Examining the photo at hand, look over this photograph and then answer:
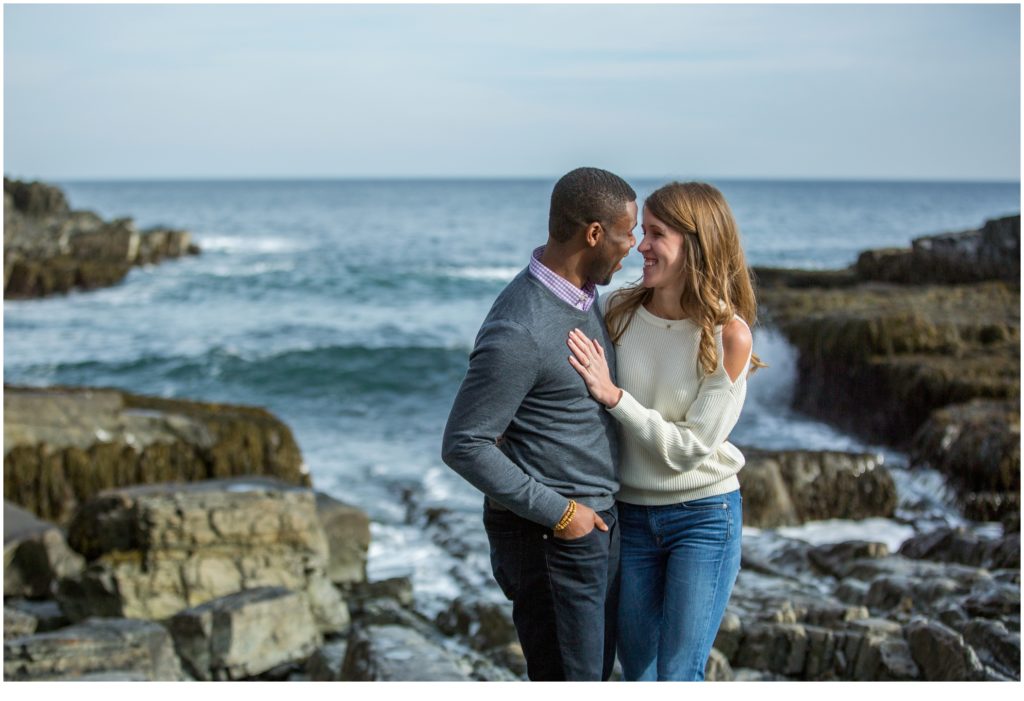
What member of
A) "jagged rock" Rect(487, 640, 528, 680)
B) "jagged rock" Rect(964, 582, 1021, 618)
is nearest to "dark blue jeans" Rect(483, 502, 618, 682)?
"jagged rock" Rect(487, 640, 528, 680)

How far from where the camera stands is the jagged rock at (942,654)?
5.21m

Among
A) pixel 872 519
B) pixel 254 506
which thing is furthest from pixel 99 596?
pixel 872 519

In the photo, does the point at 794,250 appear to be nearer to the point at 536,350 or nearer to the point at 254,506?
the point at 254,506

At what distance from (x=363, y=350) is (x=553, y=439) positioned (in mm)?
17792

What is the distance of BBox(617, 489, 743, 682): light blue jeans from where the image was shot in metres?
3.25

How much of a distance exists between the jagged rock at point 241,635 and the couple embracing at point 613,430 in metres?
3.39

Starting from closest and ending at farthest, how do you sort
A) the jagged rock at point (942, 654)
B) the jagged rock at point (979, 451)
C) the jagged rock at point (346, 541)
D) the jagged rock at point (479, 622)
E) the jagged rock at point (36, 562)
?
the jagged rock at point (942, 654) < the jagged rock at point (479, 622) < the jagged rock at point (36, 562) < the jagged rock at point (346, 541) < the jagged rock at point (979, 451)

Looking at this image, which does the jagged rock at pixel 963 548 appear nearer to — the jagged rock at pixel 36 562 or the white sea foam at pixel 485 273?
the jagged rock at pixel 36 562

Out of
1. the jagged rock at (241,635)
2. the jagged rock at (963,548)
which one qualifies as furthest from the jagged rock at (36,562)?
the jagged rock at (963,548)

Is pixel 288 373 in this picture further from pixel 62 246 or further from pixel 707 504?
pixel 62 246

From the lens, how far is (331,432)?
14953mm

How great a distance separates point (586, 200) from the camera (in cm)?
296

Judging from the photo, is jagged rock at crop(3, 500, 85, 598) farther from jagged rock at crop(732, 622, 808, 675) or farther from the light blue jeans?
the light blue jeans

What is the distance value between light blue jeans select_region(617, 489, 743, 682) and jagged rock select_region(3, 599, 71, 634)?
455cm
